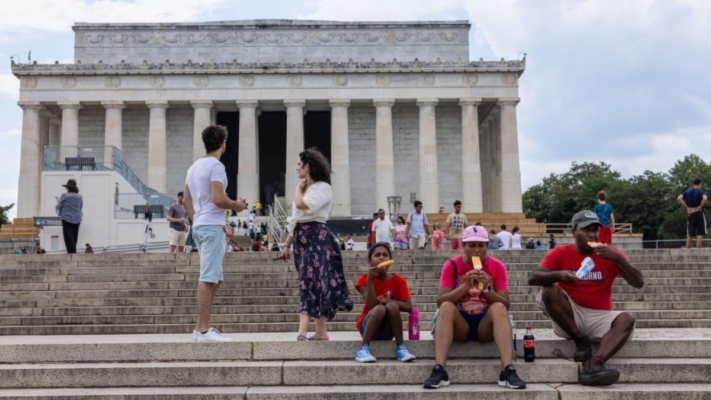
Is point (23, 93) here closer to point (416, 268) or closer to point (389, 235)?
point (389, 235)

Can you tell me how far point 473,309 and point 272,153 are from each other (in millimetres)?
52009

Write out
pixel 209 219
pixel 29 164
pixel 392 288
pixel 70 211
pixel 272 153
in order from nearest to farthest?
pixel 392 288, pixel 209 219, pixel 70 211, pixel 29 164, pixel 272 153

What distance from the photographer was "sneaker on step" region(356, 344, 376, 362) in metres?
8.36

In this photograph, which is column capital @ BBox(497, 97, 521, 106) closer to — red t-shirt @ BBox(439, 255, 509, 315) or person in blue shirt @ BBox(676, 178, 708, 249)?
person in blue shirt @ BBox(676, 178, 708, 249)

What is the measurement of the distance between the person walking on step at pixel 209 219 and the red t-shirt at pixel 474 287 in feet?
8.82

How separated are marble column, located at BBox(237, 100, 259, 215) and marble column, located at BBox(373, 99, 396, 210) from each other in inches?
320

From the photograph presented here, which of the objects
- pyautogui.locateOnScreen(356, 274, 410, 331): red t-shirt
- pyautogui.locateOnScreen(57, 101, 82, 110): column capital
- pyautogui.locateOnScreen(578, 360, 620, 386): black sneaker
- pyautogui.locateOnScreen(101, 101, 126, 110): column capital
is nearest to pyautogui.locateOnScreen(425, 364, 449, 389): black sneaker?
pyautogui.locateOnScreen(356, 274, 410, 331): red t-shirt

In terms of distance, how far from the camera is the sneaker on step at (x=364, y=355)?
8.36m

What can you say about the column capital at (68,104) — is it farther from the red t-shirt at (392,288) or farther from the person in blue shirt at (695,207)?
the red t-shirt at (392,288)

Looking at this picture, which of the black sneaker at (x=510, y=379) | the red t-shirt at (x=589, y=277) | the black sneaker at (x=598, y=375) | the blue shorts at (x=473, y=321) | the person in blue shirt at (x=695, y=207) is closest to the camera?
the black sneaker at (x=510, y=379)

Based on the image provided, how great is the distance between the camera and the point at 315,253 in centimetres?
912

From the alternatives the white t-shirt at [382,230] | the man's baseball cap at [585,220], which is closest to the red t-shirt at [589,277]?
the man's baseball cap at [585,220]

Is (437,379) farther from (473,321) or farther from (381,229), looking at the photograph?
(381,229)

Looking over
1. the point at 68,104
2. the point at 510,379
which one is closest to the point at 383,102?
the point at 68,104
